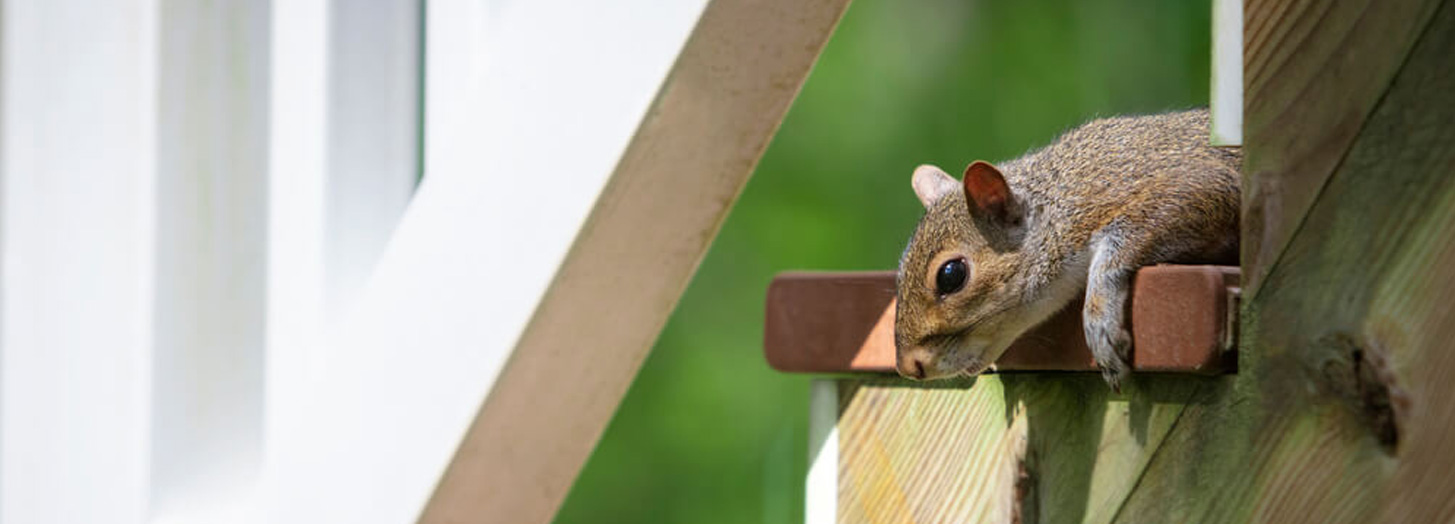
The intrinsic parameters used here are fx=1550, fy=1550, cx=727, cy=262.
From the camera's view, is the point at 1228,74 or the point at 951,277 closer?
the point at 1228,74

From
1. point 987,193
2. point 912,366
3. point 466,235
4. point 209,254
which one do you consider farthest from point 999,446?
point 209,254

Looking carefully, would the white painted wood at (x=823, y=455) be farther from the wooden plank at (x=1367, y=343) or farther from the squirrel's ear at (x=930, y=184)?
the wooden plank at (x=1367, y=343)

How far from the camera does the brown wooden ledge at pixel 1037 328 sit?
65cm

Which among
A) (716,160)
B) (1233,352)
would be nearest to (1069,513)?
(1233,352)

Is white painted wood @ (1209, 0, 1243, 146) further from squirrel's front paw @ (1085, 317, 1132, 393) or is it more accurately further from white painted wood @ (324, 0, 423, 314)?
white painted wood @ (324, 0, 423, 314)

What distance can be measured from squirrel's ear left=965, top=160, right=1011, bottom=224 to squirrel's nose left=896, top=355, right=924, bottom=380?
12 centimetres

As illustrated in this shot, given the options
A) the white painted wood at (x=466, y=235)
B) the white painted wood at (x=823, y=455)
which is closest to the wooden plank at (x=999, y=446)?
the white painted wood at (x=823, y=455)

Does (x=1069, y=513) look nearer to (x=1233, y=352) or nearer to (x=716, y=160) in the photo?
(x=1233, y=352)

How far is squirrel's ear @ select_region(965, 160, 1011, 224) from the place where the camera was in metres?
0.90

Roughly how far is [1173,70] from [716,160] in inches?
99.0

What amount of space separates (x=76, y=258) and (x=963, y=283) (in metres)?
0.49

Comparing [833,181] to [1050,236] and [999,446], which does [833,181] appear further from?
[999,446]

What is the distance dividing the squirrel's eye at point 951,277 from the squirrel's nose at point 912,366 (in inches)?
3.4

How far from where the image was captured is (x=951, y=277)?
92 cm
